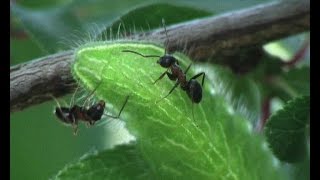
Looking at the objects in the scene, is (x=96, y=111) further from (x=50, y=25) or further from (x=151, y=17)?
(x=50, y=25)

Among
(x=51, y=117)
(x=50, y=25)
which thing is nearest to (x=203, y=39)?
(x=50, y=25)

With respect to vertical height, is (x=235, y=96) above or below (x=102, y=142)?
above

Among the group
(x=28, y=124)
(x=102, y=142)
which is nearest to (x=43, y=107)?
(x=28, y=124)

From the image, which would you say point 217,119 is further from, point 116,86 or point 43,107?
point 43,107

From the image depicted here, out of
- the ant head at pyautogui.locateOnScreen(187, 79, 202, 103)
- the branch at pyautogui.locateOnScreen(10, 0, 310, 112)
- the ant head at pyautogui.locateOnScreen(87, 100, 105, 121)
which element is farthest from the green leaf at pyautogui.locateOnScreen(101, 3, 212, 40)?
the ant head at pyautogui.locateOnScreen(187, 79, 202, 103)

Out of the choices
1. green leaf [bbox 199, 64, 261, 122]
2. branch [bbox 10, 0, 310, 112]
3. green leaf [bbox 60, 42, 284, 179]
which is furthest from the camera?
green leaf [bbox 199, 64, 261, 122]

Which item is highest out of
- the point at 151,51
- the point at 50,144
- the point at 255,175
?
the point at 151,51

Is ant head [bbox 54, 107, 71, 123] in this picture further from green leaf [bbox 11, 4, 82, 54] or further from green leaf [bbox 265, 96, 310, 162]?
green leaf [bbox 265, 96, 310, 162]
